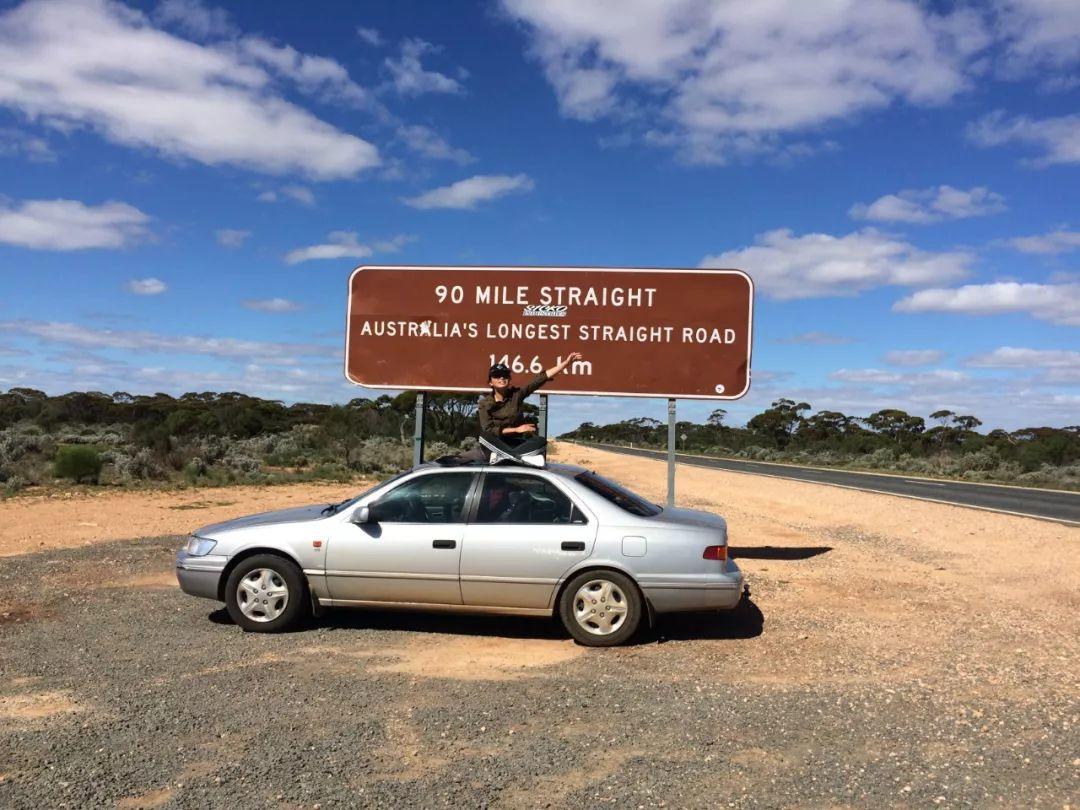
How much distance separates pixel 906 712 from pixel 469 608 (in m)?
3.12

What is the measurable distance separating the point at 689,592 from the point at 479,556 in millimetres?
1578

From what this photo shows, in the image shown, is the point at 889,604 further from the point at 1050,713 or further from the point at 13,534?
the point at 13,534

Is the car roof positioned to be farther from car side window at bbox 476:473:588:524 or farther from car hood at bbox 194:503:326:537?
car hood at bbox 194:503:326:537

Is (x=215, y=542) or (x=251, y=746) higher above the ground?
(x=215, y=542)

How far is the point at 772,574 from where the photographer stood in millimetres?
9984

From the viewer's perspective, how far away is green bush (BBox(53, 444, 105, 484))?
20.0 meters

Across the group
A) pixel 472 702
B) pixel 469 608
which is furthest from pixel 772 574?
pixel 472 702

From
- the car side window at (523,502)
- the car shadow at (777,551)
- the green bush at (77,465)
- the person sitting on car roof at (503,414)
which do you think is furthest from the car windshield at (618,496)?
the green bush at (77,465)

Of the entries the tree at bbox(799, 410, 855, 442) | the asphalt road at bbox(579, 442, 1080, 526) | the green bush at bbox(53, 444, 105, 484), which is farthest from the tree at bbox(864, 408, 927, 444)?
the green bush at bbox(53, 444, 105, 484)

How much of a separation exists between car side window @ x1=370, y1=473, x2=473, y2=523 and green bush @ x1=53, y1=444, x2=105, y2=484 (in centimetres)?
1610

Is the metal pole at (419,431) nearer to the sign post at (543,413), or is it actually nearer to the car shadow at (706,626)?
the sign post at (543,413)

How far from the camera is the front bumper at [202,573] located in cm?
685

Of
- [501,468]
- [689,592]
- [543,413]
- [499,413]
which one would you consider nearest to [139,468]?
[543,413]

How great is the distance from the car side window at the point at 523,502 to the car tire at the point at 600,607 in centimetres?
47
